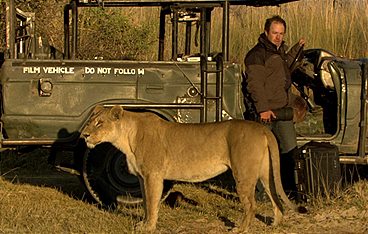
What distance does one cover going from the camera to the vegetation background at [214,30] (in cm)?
1277

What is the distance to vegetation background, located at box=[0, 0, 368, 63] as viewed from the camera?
41.9ft

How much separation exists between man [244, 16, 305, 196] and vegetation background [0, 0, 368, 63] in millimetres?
4094

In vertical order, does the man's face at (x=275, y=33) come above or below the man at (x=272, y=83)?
above

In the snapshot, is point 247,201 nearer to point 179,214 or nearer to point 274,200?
point 274,200

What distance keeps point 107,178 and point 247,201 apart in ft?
6.43

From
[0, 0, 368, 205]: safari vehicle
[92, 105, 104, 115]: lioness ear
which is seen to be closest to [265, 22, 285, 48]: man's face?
[0, 0, 368, 205]: safari vehicle

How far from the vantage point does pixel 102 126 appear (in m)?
7.38

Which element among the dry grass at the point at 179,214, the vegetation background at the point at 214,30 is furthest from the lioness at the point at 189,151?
the vegetation background at the point at 214,30

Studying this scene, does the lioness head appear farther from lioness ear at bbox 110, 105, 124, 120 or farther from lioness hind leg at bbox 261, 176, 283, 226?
lioness hind leg at bbox 261, 176, 283, 226

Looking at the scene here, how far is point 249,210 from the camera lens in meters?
7.05

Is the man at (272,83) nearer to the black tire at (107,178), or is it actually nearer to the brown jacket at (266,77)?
the brown jacket at (266,77)

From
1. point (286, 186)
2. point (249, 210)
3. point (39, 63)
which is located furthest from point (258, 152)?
point (39, 63)

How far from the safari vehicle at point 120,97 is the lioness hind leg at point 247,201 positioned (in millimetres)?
1308

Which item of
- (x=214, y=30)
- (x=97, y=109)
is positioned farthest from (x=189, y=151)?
(x=214, y=30)
